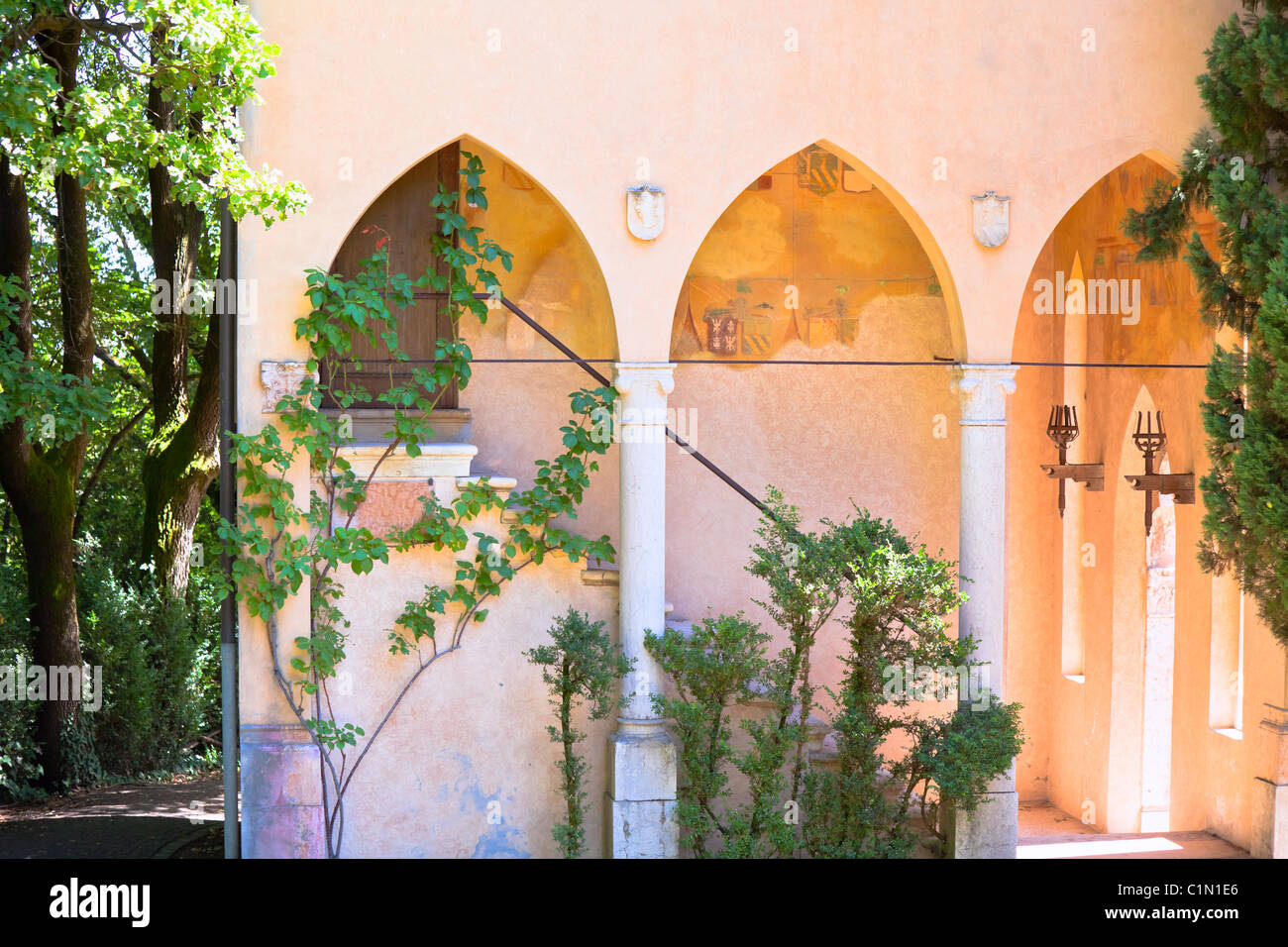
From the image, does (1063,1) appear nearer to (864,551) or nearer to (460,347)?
(864,551)

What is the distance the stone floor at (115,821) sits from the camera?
9.19m

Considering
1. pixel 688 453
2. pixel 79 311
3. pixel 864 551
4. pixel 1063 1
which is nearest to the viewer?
pixel 864 551

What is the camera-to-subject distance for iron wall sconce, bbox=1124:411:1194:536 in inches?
358

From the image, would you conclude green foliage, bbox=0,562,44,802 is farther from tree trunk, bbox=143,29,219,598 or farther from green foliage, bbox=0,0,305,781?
tree trunk, bbox=143,29,219,598

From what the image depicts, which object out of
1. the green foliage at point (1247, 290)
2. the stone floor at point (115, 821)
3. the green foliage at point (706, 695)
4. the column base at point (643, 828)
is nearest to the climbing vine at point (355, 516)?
the green foliage at point (706, 695)

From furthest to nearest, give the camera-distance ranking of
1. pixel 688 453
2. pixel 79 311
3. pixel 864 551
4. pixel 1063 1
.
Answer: pixel 79 311, pixel 688 453, pixel 1063 1, pixel 864 551

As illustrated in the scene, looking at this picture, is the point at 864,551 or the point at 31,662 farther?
the point at 31,662

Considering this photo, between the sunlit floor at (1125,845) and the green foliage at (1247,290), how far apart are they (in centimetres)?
178

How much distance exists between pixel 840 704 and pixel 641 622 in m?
1.22

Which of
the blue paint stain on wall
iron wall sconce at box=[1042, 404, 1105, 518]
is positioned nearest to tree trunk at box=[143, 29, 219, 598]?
the blue paint stain on wall

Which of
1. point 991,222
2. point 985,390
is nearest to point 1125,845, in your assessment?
point 985,390

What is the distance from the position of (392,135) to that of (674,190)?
162 cm
